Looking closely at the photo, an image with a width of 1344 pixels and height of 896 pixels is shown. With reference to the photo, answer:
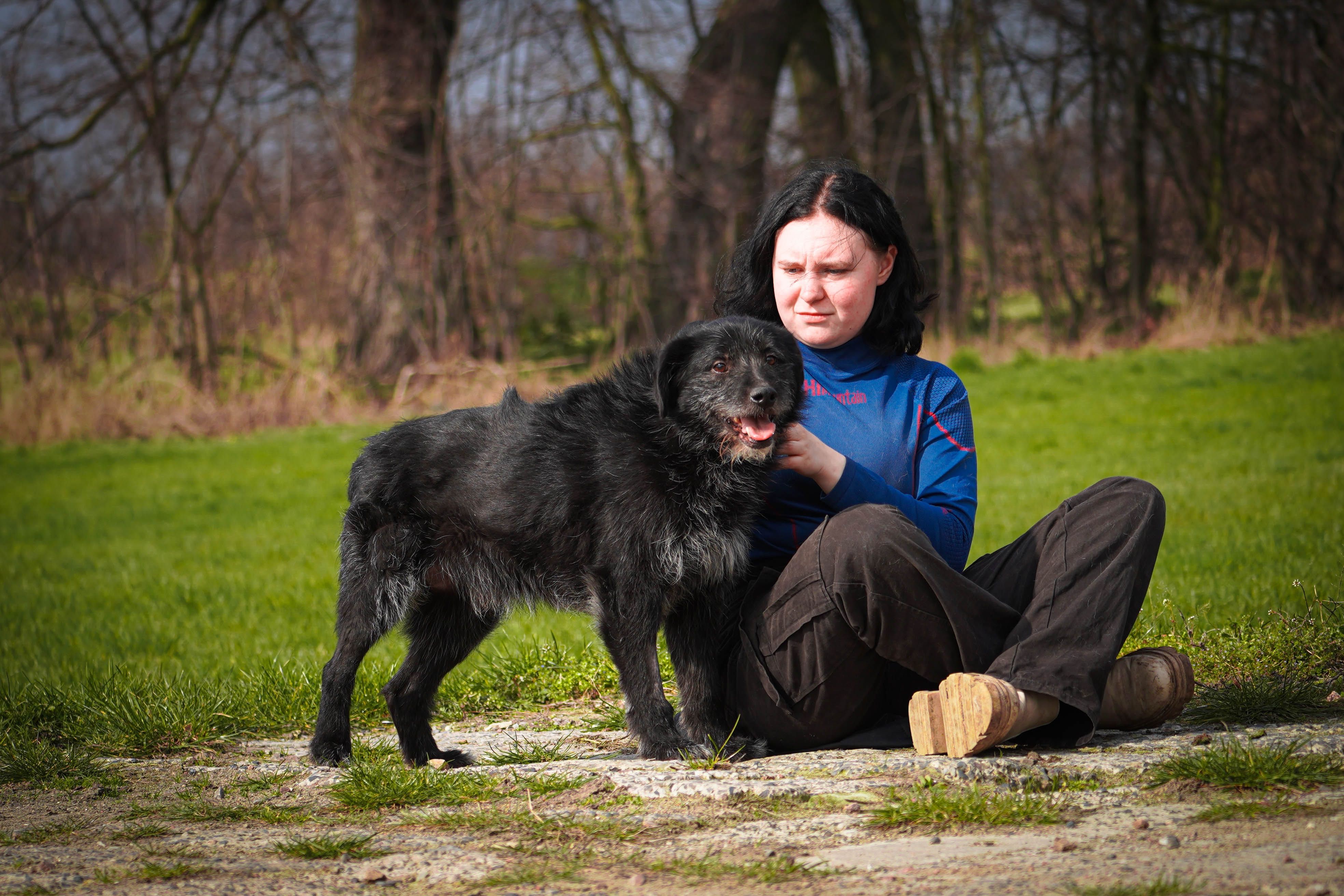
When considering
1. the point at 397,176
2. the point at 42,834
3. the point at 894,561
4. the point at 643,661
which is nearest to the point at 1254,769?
the point at 894,561

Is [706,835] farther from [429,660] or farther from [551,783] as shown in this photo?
[429,660]

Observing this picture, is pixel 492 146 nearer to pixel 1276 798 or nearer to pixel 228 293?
pixel 228 293

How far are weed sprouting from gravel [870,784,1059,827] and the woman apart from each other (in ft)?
0.77

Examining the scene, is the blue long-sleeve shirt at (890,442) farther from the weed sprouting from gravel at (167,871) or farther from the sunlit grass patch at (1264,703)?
the weed sprouting from gravel at (167,871)

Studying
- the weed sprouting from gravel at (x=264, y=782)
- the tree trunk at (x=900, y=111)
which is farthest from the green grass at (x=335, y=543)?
the tree trunk at (x=900, y=111)

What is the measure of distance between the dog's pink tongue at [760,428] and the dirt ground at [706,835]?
0.95 meters

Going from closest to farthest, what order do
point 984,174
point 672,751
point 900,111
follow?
point 672,751 < point 900,111 < point 984,174

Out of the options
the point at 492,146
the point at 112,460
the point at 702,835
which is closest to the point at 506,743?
the point at 702,835

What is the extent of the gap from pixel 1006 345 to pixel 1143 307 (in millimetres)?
2441

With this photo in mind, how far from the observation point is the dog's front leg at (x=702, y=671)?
359cm

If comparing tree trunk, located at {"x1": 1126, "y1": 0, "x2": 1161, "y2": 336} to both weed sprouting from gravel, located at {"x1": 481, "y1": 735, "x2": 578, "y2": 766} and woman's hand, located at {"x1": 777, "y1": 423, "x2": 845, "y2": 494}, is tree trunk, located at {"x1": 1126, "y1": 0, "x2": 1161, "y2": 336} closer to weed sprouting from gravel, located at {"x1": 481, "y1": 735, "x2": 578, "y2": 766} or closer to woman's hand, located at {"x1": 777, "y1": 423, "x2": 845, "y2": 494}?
woman's hand, located at {"x1": 777, "y1": 423, "x2": 845, "y2": 494}

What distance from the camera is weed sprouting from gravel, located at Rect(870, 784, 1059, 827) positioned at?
9.36ft

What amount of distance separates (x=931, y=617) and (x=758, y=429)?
724 millimetres

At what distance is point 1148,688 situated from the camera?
3.50 m
